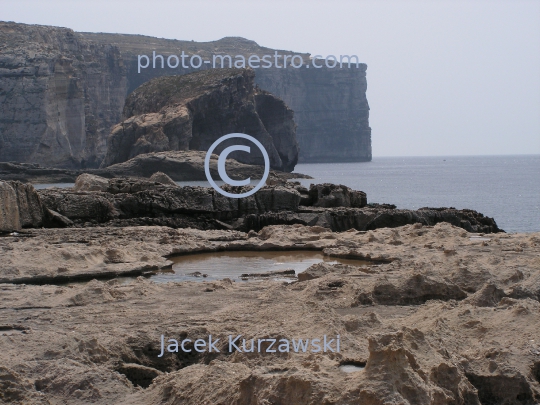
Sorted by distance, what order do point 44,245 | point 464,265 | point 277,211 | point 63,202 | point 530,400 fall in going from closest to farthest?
point 530,400 → point 464,265 → point 44,245 → point 63,202 → point 277,211

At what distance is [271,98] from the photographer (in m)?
76.4

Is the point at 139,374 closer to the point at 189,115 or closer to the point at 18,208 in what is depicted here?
the point at 18,208

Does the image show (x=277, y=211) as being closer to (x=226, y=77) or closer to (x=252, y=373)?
(x=252, y=373)

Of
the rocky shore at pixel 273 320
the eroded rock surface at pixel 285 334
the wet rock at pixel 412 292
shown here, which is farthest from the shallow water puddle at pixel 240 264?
the wet rock at pixel 412 292

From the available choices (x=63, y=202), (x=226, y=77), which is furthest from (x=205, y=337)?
(x=226, y=77)

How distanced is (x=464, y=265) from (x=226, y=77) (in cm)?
5731

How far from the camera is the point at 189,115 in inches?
2534

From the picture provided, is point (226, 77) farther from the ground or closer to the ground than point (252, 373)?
farther from the ground

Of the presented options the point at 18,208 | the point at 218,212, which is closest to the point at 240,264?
the point at 18,208

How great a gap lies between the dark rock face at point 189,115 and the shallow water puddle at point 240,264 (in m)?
46.5

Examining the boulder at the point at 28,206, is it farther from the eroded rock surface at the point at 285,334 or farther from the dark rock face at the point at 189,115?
the dark rock face at the point at 189,115

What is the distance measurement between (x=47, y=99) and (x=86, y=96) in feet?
46.7

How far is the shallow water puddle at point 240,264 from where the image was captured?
10.9 meters

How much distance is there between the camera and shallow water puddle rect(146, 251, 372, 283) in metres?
10.9
